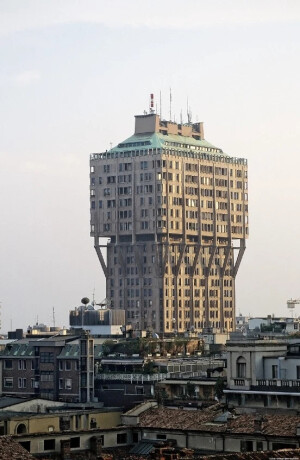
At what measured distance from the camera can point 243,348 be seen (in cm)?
13825

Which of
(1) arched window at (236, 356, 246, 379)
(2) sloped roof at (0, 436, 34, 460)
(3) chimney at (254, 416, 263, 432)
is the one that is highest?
(1) arched window at (236, 356, 246, 379)

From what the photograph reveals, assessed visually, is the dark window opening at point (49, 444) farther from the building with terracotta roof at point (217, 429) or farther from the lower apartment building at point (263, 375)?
the lower apartment building at point (263, 375)

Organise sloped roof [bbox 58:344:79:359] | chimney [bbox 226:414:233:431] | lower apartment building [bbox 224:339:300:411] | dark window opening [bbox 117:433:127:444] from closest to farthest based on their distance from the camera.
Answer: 1. chimney [bbox 226:414:233:431]
2. dark window opening [bbox 117:433:127:444]
3. lower apartment building [bbox 224:339:300:411]
4. sloped roof [bbox 58:344:79:359]

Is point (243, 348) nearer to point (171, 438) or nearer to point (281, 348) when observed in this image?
point (281, 348)

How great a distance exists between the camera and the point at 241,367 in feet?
453

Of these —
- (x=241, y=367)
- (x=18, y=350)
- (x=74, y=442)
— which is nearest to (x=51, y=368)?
(x=18, y=350)

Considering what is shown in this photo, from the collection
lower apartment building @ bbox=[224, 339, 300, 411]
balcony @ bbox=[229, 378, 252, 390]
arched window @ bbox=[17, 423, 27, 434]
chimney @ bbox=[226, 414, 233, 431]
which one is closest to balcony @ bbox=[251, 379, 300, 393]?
lower apartment building @ bbox=[224, 339, 300, 411]

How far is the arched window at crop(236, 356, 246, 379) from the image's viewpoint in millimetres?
137375

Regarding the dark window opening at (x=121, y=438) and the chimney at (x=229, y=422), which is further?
the dark window opening at (x=121, y=438)

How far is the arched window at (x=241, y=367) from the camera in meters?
137

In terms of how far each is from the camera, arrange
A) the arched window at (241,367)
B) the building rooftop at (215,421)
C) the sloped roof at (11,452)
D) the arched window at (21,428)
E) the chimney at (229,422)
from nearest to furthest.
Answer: the sloped roof at (11,452)
the building rooftop at (215,421)
the chimney at (229,422)
the arched window at (21,428)
the arched window at (241,367)

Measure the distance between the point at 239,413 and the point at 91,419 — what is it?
15930 millimetres

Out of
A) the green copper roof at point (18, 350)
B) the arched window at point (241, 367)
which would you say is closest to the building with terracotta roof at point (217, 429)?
the arched window at point (241, 367)

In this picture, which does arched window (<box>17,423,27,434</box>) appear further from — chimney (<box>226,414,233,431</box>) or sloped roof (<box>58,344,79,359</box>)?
sloped roof (<box>58,344,79,359</box>)
